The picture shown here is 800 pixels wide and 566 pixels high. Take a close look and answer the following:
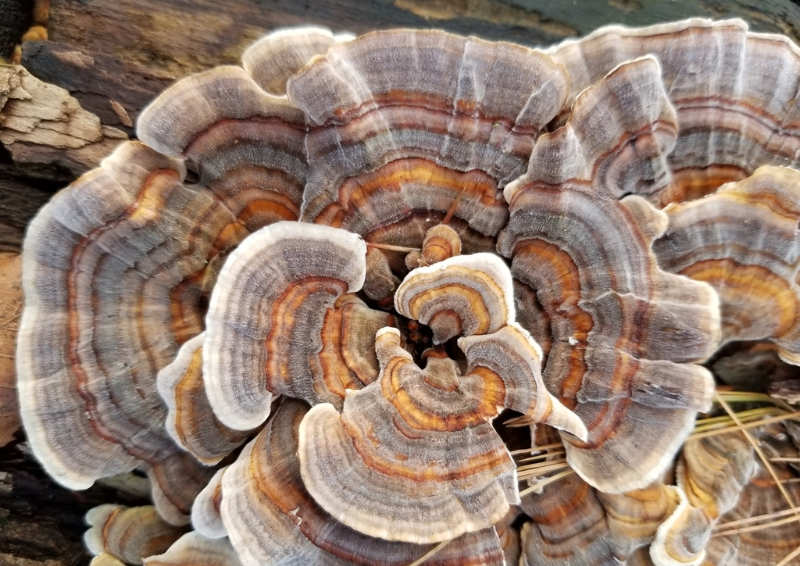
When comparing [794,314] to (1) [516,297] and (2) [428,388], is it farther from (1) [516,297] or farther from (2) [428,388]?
(2) [428,388]

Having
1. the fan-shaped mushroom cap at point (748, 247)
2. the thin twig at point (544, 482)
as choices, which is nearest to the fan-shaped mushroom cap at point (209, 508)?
the thin twig at point (544, 482)

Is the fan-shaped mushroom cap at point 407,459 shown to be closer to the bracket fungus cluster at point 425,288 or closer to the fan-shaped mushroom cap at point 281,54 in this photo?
the bracket fungus cluster at point 425,288

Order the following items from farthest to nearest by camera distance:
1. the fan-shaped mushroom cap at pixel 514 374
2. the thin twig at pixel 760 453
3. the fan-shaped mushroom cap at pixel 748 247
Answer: the thin twig at pixel 760 453 → the fan-shaped mushroom cap at pixel 748 247 → the fan-shaped mushroom cap at pixel 514 374

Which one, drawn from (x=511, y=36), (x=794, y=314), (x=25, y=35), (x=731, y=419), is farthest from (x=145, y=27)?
(x=731, y=419)

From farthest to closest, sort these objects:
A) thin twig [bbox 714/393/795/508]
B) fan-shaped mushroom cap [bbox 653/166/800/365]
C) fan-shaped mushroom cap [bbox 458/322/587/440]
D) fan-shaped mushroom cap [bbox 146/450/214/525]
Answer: thin twig [bbox 714/393/795/508] < fan-shaped mushroom cap [bbox 146/450/214/525] < fan-shaped mushroom cap [bbox 653/166/800/365] < fan-shaped mushroom cap [bbox 458/322/587/440]

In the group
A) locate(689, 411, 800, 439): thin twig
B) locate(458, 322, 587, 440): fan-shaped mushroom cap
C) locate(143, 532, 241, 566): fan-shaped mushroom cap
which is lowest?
locate(143, 532, 241, 566): fan-shaped mushroom cap

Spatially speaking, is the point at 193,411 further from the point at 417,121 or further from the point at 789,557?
the point at 789,557

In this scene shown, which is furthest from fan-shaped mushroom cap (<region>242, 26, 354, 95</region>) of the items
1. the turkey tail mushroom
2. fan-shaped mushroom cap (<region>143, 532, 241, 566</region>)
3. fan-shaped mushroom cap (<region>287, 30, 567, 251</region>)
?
fan-shaped mushroom cap (<region>143, 532, 241, 566</region>)

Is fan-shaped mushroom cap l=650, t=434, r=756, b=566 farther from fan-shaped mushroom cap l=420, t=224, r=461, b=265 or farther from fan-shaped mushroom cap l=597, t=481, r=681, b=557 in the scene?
fan-shaped mushroom cap l=420, t=224, r=461, b=265
